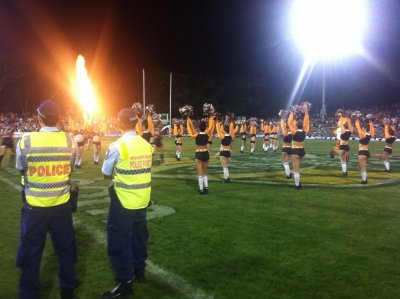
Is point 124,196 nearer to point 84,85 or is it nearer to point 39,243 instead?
point 39,243

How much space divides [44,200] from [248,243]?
397cm

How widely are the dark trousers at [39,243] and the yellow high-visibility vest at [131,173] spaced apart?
71 cm

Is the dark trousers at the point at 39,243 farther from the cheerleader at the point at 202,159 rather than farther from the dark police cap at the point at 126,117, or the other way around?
the cheerleader at the point at 202,159

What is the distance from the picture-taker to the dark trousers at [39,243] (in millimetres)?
4531

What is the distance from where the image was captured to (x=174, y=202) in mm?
10844

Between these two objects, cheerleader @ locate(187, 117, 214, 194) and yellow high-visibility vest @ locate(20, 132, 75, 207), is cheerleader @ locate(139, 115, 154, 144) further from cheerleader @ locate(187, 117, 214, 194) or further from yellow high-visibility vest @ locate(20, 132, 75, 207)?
yellow high-visibility vest @ locate(20, 132, 75, 207)

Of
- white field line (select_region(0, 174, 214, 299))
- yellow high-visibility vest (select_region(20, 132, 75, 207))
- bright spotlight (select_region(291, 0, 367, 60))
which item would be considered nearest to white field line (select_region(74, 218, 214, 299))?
white field line (select_region(0, 174, 214, 299))

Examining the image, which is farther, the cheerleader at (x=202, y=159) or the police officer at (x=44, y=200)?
the cheerleader at (x=202, y=159)

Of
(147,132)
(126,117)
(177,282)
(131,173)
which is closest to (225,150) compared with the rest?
(147,132)

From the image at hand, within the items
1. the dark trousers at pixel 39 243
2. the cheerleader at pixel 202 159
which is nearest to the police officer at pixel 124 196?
the dark trousers at pixel 39 243

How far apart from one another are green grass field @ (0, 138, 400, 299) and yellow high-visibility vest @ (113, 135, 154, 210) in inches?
50.7

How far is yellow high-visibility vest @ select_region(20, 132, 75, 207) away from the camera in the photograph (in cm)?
458

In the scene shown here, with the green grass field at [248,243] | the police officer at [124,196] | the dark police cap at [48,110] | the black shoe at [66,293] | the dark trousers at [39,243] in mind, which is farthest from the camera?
the green grass field at [248,243]

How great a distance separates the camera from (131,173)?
5.14 m
